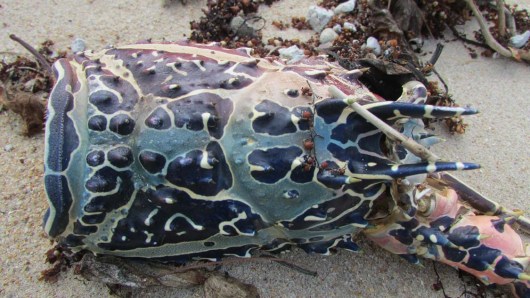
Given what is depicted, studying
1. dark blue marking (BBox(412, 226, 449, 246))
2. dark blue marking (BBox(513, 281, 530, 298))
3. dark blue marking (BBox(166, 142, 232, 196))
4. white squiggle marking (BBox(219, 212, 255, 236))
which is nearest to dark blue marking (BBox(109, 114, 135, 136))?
dark blue marking (BBox(166, 142, 232, 196))

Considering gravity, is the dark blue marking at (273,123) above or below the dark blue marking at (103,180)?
above

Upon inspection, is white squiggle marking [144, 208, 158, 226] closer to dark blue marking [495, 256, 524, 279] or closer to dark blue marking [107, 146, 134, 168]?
dark blue marking [107, 146, 134, 168]

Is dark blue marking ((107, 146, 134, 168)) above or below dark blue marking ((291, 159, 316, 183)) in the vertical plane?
above

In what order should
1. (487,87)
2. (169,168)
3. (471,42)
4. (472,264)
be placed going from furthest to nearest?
(471,42) < (487,87) < (472,264) < (169,168)

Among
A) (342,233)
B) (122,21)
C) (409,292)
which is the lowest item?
(409,292)

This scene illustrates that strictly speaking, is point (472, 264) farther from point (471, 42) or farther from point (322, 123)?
point (471, 42)

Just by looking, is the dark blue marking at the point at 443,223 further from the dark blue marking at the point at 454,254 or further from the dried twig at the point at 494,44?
the dried twig at the point at 494,44

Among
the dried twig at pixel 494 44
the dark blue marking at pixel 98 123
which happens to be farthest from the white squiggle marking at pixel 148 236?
the dried twig at pixel 494 44

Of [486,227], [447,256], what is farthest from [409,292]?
[486,227]
